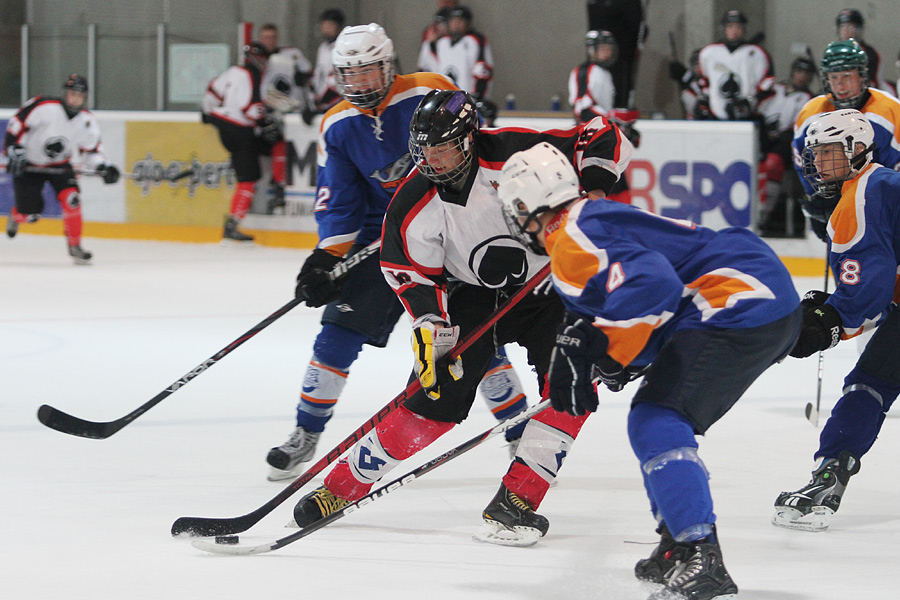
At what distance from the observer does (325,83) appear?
31.7 ft

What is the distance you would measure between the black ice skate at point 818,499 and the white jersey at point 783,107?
5623 mm

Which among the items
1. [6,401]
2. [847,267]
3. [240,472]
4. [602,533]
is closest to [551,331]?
[602,533]

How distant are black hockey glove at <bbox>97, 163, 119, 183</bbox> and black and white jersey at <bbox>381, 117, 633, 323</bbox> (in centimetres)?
640

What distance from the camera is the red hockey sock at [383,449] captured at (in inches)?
106

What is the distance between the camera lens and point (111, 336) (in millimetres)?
5512

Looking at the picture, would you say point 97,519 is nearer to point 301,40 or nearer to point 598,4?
point 598,4

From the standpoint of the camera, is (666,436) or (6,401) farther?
(6,401)

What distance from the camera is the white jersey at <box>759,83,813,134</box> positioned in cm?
816

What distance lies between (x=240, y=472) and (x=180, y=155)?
6.95 metres

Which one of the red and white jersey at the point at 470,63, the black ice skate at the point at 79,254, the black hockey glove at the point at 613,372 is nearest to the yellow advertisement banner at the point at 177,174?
the black ice skate at the point at 79,254

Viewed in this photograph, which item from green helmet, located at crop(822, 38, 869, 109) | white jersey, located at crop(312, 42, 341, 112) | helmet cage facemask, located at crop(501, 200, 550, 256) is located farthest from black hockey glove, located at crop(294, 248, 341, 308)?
white jersey, located at crop(312, 42, 341, 112)

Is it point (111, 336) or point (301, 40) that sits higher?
point (301, 40)

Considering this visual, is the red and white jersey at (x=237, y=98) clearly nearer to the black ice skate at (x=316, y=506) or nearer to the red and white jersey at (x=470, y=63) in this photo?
the red and white jersey at (x=470, y=63)

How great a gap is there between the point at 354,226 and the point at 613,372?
138cm
